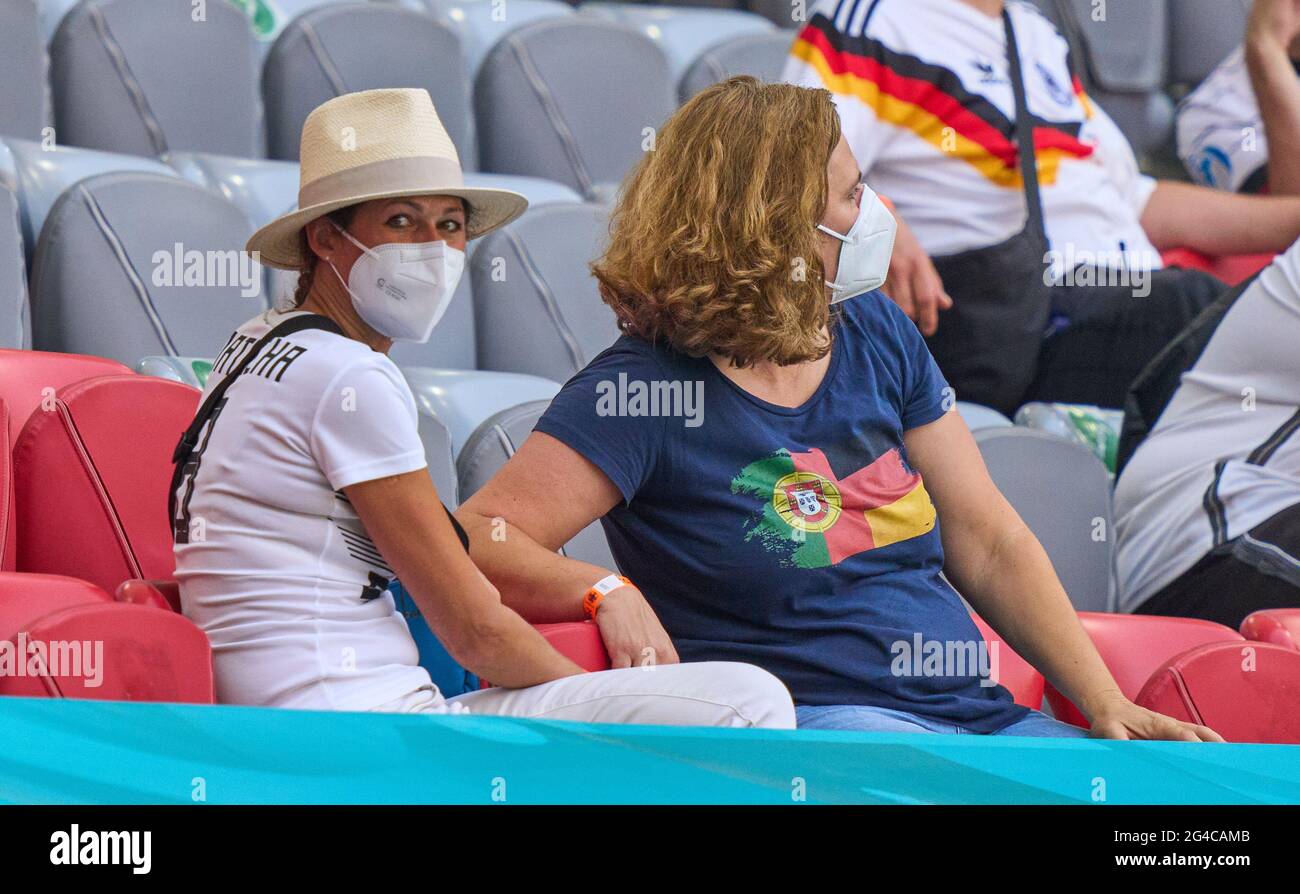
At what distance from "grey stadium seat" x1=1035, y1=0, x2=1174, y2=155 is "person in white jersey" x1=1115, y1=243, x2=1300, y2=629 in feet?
6.03

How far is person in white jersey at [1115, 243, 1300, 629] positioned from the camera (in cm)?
246

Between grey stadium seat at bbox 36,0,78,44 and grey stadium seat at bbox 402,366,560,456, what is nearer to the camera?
grey stadium seat at bbox 402,366,560,456

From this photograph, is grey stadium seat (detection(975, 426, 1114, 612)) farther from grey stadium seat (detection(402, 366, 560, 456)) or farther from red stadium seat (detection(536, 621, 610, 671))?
red stadium seat (detection(536, 621, 610, 671))

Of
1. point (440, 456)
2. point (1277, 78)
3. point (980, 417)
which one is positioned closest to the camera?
point (440, 456)

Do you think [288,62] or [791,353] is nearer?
[791,353]

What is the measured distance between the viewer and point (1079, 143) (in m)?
3.46

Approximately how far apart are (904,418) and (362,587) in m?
0.70

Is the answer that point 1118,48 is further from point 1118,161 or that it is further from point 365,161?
point 365,161

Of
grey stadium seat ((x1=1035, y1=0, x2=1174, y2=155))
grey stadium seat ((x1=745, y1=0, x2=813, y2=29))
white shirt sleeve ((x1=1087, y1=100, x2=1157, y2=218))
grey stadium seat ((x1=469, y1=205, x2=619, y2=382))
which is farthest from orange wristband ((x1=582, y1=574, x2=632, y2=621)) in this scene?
grey stadium seat ((x1=1035, y1=0, x2=1174, y2=155))

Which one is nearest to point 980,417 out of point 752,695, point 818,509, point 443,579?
point 818,509

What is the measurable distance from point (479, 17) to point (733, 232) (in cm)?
209

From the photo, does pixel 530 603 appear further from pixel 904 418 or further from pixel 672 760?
pixel 904 418

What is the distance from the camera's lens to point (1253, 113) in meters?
3.98

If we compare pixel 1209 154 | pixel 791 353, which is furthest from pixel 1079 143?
pixel 791 353
